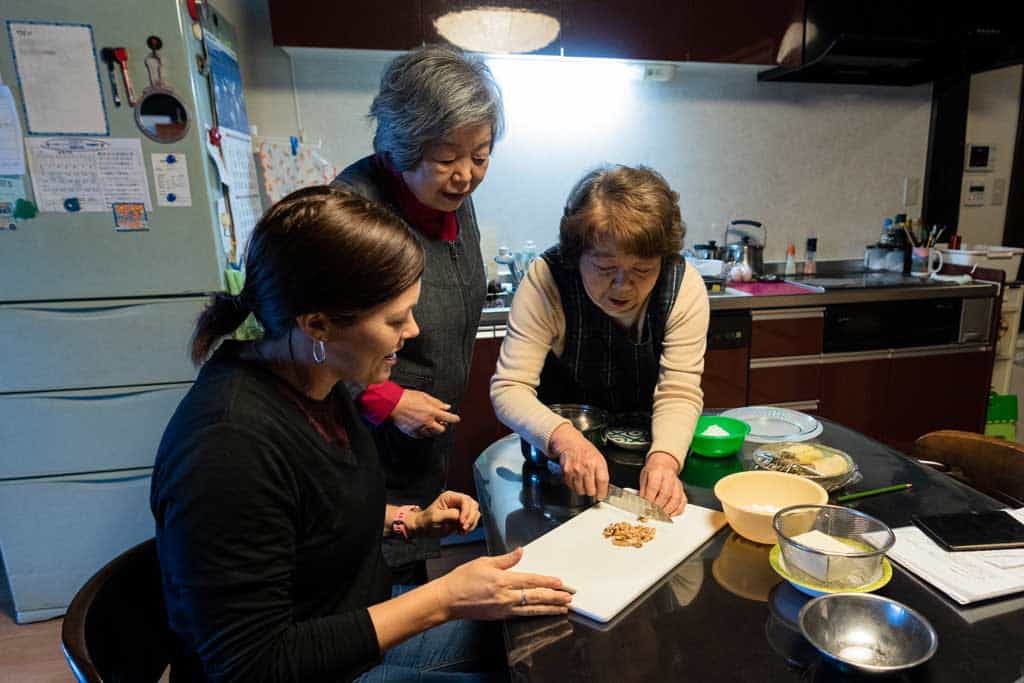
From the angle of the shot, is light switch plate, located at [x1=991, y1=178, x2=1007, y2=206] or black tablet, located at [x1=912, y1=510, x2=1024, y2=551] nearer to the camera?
black tablet, located at [x1=912, y1=510, x2=1024, y2=551]

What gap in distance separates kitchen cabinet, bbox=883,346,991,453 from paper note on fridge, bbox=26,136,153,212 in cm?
288

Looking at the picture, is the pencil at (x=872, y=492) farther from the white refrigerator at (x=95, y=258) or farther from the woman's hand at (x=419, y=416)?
the white refrigerator at (x=95, y=258)

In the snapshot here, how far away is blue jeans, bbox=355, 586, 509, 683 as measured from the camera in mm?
921

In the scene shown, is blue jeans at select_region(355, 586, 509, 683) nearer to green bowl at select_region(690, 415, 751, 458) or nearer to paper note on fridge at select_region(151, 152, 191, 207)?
green bowl at select_region(690, 415, 751, 458)

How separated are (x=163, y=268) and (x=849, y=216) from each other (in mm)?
3012

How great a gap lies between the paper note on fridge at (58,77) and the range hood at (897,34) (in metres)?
2.44

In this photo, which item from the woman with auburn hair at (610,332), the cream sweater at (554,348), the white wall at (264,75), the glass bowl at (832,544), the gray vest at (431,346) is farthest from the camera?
the white wall at (264,75)

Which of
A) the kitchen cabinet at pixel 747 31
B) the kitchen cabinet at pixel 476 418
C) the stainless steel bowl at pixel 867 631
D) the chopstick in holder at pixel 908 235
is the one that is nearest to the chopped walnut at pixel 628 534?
the stainless steel bowl at pixel 867 631

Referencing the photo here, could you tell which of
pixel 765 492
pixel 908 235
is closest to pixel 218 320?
pixel 765 492

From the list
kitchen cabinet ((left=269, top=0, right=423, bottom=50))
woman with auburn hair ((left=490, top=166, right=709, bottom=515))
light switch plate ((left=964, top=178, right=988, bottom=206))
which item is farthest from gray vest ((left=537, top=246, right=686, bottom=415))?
light switch plate ((left=964, top=178, right=988, bottom=206))

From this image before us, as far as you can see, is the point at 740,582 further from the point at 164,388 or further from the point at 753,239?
the point at 753,239

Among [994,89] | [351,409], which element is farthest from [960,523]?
[994,89]

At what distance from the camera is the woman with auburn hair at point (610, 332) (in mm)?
1101

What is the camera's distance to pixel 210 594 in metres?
0.69
